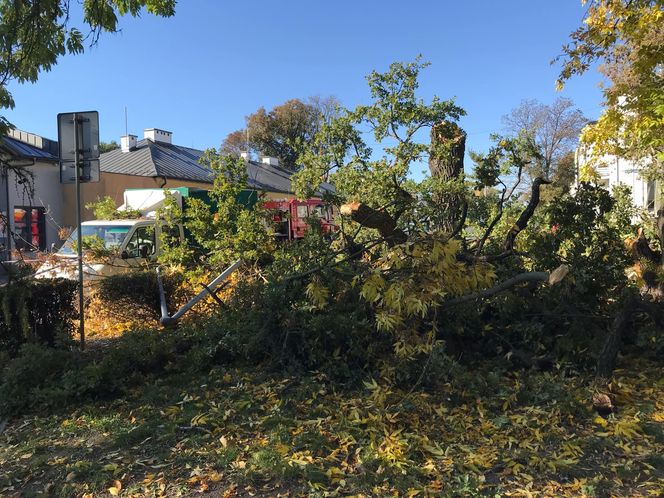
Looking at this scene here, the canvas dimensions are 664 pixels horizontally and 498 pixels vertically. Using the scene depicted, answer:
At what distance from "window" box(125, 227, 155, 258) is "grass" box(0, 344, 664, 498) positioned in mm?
7438

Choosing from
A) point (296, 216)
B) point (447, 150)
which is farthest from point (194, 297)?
point (296, 216)

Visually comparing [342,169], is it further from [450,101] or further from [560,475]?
[560,475]

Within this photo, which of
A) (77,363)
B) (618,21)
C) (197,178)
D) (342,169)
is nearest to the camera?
(77,363)

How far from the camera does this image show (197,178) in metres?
28.4

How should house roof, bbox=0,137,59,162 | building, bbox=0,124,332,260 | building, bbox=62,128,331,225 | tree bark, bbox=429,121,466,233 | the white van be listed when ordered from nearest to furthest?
tree bark, bbox=429,121,466,233 → the white van → house roof, bbox=0,137,59,162 → building, bbox=0,124,332,260 → building, bbox=62,128,331,225

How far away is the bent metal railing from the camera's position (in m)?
7.14

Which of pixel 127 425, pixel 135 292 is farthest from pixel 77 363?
pixel 135 292

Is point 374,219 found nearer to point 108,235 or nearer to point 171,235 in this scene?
point 171,235

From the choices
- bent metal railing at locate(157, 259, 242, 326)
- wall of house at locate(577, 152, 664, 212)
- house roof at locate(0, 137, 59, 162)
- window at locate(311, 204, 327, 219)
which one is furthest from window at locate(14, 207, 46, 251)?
wall of house at locate(577, 152, 664, 212)

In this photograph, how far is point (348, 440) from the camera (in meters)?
3.74

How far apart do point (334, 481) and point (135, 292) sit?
19.9 feet

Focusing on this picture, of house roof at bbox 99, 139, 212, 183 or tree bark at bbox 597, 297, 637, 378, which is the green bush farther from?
house roof at bbox 99, 139, 212, 183

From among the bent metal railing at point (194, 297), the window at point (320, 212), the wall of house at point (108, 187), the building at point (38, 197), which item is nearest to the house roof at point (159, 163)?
the wall of house at point (108, 187)

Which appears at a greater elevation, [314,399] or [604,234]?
[604,234]
